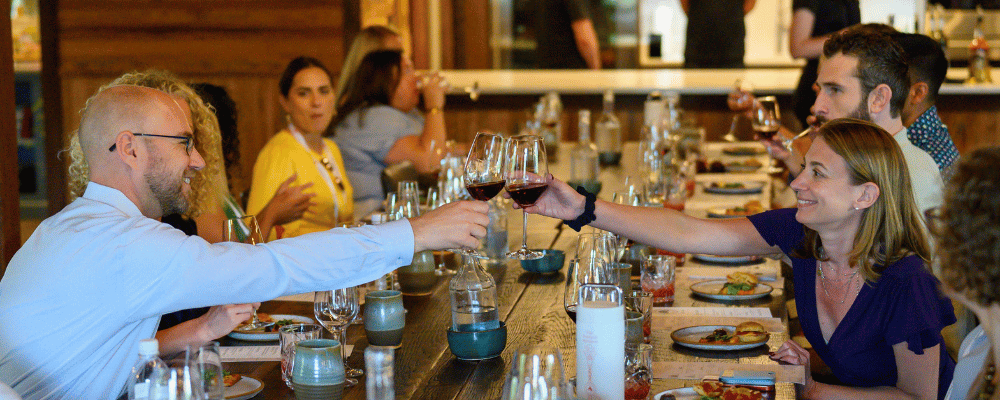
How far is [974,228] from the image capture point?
1154 millimetres

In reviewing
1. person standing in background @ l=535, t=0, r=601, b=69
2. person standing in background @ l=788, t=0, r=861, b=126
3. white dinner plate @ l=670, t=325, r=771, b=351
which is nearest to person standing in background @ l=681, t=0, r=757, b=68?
person standing in background @ l=535, t=0, r=601, b=69

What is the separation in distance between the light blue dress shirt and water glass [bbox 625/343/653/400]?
43cm

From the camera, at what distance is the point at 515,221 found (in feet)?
10.3

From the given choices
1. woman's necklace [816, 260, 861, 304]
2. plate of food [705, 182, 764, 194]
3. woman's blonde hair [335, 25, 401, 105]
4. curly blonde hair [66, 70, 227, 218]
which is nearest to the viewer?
woman's necklace [816, 260, 861, 304]

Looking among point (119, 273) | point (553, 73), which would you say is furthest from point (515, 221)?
point (553, 73)

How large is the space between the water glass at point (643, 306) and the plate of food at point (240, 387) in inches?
25.7

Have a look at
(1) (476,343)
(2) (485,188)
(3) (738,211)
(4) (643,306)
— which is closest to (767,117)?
(3) (738,211)

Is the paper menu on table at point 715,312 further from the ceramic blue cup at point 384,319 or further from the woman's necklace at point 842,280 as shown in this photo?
the ceramic blue cup at point 384,319

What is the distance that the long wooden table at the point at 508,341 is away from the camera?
1.54m

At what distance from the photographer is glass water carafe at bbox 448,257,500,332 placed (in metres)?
1.70

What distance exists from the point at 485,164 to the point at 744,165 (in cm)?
304

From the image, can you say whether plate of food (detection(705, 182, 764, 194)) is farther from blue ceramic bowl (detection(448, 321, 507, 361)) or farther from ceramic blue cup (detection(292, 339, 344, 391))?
ceramic blue cup (detection(292, 339, 344, 391))

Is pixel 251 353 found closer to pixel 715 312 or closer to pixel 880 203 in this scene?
pixel 715 312

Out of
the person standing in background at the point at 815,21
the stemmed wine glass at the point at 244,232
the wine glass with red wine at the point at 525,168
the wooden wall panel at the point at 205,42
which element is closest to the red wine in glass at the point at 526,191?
the wine glass with red wine at the point at 525,168
